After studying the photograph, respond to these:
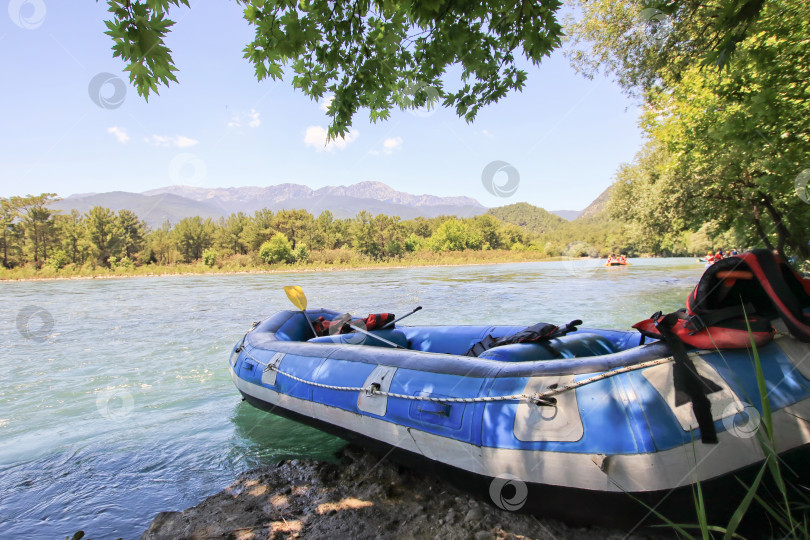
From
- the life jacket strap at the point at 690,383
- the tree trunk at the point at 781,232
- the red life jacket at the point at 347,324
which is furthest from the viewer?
the tree trunk at the point at 781,232

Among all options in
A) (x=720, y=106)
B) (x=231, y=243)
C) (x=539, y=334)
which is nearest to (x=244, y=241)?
(x=231, y=243)

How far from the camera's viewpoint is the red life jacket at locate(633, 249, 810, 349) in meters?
2.30

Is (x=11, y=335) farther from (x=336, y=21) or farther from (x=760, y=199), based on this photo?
(x=760, y=199)

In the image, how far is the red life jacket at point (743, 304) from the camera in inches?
90.7

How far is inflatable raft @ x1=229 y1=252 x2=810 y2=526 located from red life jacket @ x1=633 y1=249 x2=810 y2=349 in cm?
9

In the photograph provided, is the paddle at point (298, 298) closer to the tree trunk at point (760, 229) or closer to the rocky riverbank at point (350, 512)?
the rocky riverbank at point (350, 512)

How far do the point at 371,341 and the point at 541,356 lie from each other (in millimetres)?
1946

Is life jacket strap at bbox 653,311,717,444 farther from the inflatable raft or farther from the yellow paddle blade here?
the yellow paddle blade

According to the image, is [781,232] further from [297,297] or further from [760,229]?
[297,297]

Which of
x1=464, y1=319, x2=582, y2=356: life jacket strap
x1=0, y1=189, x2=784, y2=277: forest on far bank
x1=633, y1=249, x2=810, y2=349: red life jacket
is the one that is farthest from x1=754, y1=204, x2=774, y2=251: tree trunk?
x1=0, y1=189, x2=784, y2=277: forest on far bank

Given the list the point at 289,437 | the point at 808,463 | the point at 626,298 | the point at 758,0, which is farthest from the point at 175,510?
the point at 626,298

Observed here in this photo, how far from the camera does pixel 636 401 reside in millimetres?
2293

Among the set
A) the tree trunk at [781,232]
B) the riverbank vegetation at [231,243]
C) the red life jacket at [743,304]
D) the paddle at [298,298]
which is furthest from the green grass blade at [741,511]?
the riverbank vegetation at [231,243]

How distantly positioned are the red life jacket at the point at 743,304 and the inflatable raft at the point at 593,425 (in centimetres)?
9
